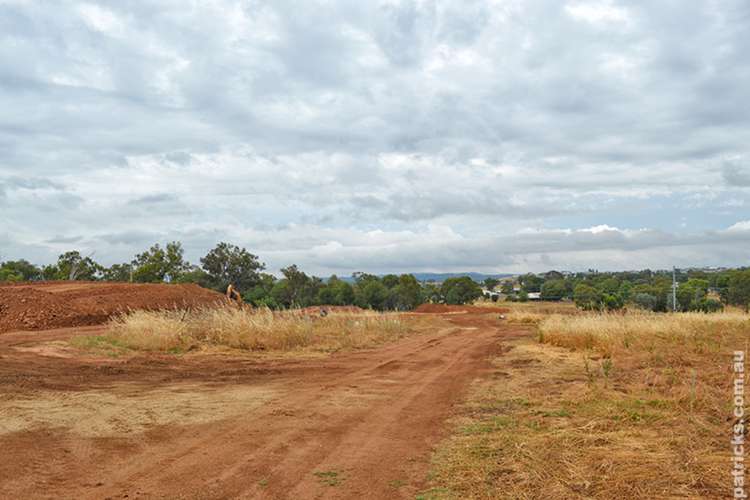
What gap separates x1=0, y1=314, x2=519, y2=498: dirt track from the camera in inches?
219

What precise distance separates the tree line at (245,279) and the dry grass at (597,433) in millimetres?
33316

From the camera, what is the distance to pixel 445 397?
1016 cm

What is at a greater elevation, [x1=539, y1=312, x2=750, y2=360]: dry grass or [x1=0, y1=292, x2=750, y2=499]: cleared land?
[x1=539, y1=312, x2=750, y2=360]: dry grass

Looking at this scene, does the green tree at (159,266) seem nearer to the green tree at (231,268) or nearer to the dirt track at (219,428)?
the green tree at (231,268)

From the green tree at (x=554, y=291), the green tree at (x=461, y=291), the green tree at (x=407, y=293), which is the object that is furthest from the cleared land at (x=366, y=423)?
the green tree at (x=554, y=291)

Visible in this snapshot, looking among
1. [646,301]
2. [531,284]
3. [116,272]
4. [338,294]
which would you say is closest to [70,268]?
[116,272]

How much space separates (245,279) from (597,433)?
45.1 m

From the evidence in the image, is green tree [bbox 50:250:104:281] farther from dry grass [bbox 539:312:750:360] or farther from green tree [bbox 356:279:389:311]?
dry grass [bbox 539:312:750:360]

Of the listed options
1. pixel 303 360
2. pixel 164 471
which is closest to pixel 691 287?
pixel 303 360

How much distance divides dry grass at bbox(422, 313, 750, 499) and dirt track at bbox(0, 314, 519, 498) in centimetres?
57

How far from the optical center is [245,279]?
50.1 m

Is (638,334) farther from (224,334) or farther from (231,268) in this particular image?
(231,268)

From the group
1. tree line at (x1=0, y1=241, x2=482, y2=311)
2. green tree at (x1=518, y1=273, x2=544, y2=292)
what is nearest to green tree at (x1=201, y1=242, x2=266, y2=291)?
tree line at (x1=0, y1=241, x2=482, y2=311)

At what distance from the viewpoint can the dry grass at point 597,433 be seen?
5273 mm
